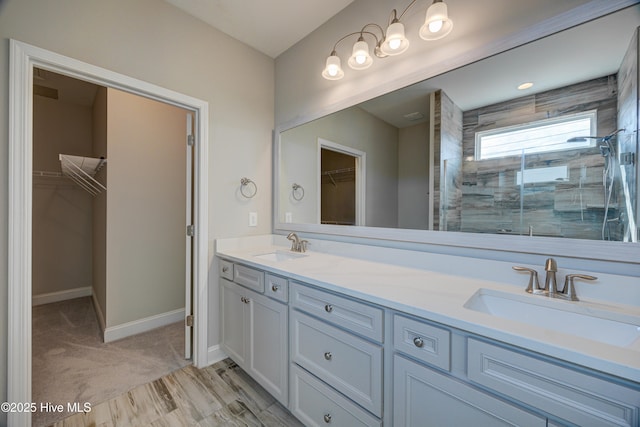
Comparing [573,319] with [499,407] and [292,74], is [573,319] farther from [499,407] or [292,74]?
[292,74]

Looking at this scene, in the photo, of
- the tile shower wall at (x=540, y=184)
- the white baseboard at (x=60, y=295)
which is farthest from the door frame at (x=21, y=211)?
the white baseboard at (x=60, y=295)

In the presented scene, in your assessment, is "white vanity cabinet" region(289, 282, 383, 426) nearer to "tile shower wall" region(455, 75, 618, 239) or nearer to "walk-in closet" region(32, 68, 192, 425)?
"tile shower wall" region(455, 75, 618, 239)

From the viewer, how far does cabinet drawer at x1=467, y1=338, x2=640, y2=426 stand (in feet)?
1.97

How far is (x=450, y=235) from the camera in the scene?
1365mm

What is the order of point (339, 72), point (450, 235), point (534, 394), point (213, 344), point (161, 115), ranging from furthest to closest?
point (161, 115) → point (213, 344) → point (339, 72) → point (450, 235) → point (534, 394)

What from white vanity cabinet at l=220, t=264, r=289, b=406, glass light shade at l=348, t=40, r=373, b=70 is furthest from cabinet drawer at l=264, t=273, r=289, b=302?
glass light shade at l=348, t=40, r=373, b=70

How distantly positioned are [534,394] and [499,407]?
111 millimetres

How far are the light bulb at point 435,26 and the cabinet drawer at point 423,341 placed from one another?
1.38 metres

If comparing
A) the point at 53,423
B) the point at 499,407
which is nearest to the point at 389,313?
the point at 499,407

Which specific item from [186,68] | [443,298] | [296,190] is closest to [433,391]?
[443,298]

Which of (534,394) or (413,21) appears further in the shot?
(413,21)

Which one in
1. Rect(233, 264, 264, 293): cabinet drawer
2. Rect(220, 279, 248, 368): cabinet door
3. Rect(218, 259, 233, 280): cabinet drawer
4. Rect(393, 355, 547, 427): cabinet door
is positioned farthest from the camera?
Rect(218, 259, 233, 280): cabinet drawer

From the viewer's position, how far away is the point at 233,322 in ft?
6.16

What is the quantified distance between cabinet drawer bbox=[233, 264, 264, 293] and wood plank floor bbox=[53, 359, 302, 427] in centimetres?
72
